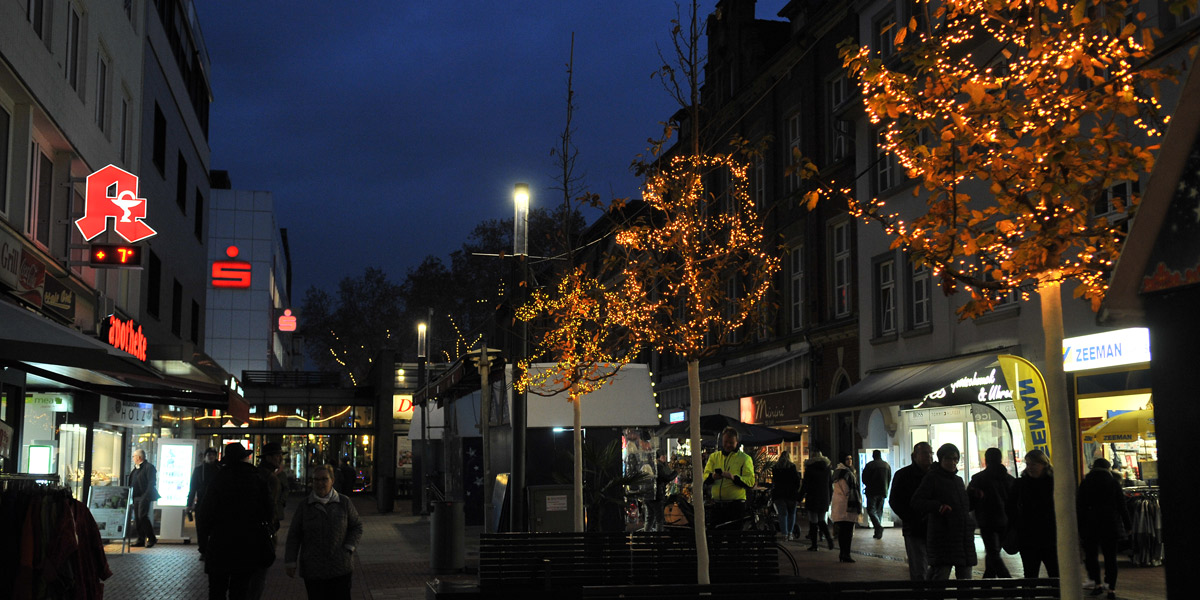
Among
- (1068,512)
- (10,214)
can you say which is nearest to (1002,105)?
(1068,512)

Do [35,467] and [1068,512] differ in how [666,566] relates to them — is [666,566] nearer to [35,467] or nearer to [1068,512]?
[1068,512]

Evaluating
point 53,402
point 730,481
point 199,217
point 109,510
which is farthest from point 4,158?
point 199,217

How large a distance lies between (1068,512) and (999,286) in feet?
4.28

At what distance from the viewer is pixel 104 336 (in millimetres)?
20828

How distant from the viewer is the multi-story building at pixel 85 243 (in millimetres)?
16172

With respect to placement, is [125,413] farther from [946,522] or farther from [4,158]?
[946,522]

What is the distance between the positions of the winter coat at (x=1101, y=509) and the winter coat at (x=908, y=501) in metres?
2.33

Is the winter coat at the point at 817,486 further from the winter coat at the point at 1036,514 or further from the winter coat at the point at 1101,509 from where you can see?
the winter coat at the point at 1036,514

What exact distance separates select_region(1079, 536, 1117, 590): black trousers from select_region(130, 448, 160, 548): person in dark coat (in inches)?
654

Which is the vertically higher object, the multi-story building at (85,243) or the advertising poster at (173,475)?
the multi-story building at (85,243)

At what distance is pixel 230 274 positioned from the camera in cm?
6969

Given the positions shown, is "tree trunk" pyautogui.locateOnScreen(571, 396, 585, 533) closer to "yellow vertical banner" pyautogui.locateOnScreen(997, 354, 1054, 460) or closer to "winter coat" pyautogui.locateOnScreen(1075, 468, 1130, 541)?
"winter coat" pyautogui.locateOnScreen(1075, 468, 1130, 541)

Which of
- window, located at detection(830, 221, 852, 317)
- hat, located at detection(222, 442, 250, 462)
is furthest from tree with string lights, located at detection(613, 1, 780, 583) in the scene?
window, located at detection(830, 221, 852, 317)

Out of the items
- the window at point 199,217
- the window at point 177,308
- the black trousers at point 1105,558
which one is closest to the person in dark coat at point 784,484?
the black trousers at point 1105,558
